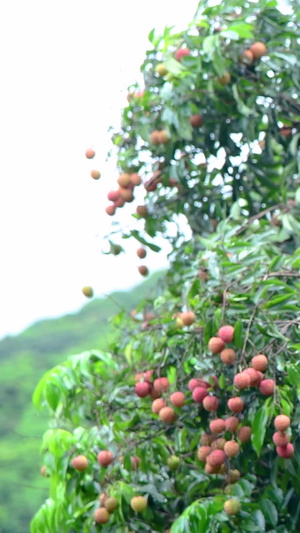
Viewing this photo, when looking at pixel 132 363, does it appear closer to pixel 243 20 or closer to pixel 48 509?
pixel 48 509

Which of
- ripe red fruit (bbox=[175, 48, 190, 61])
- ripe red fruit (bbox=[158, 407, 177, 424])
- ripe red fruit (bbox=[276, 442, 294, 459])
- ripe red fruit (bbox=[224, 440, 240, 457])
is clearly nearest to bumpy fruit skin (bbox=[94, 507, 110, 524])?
ripe red fruit (bbox=[158, 407, 177, 424])

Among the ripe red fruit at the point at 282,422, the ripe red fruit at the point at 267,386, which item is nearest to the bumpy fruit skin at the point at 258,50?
the ripe red fruit at the point at 267,386

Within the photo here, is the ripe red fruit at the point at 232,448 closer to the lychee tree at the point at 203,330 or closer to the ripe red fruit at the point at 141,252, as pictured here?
the lychee tree at the point at 203,330

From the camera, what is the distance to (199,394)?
289 cm

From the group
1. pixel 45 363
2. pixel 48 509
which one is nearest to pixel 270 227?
pixel 48 509

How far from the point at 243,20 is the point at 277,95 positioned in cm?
23

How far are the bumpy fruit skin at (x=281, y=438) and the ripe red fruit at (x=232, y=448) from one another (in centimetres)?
10

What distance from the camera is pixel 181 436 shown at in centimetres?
313

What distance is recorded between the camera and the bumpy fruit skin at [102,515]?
9.73ft

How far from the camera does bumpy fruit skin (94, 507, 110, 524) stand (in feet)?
9.73

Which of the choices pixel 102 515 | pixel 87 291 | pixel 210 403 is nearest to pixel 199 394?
pixel 210 403

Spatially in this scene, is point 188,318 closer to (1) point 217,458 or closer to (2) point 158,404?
(2) point 158,404

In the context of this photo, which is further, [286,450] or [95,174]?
[95,174]

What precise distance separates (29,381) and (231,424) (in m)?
5.26
